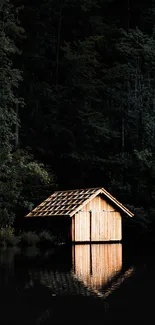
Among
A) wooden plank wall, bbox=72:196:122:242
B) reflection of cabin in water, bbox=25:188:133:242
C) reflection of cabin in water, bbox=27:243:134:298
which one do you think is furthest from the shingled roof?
reflection of cabin in water, bbox=27:243:134:298

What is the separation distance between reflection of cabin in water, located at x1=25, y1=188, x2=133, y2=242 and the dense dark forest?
22.1ft

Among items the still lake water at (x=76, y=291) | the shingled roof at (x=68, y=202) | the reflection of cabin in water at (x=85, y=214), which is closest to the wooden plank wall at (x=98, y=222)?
the reflection of cabin in water at (x=85, y=214)

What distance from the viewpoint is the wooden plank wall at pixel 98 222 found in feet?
132

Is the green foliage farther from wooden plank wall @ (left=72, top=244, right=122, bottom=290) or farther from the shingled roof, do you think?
wooden plank wall @ (left=72, top=244, right=122, bottom=290)

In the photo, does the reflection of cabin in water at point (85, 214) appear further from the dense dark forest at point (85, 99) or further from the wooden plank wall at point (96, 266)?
the dense dark forest at point (85, 99)

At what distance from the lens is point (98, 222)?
134 feet

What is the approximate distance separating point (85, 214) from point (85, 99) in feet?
59.6

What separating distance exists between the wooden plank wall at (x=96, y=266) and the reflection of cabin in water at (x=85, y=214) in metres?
6.50

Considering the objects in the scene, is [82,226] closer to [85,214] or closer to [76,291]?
[85,214]

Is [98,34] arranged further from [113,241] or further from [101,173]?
[113,241]

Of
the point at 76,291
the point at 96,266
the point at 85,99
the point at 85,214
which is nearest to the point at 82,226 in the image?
the point at 85,214

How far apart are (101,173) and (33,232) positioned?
1498 centimetres

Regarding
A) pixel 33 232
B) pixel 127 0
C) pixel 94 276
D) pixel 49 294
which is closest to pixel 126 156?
pixel 33 232

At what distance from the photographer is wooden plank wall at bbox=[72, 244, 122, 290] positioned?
2009 cm
